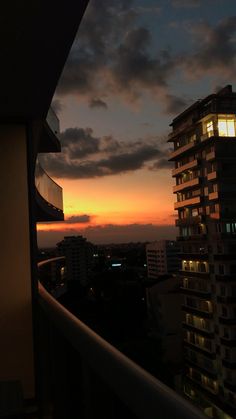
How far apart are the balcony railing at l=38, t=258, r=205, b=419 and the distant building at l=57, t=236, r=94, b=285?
99596mm

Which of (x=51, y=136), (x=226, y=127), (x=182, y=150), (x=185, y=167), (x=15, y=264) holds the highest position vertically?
(x=226, y=127)

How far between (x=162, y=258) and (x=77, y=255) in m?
23.3

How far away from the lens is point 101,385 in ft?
2.74

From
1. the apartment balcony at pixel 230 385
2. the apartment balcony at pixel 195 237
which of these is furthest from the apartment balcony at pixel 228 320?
the apartment balcony at pixel 195 237

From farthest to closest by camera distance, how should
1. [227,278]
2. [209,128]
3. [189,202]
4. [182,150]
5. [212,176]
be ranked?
[182,150], [189,202], [209,128], [212,176], [227,278]

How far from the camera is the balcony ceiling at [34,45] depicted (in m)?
1.33

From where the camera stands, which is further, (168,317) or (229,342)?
(168,317)

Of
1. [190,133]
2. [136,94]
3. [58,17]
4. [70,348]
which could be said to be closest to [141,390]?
[70,348]

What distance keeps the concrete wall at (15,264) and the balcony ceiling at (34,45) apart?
49cm

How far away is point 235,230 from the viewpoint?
21453 millimetres

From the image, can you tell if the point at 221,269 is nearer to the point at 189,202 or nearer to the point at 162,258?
the point at 189,202

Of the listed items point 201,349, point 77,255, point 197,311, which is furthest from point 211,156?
point 77,255

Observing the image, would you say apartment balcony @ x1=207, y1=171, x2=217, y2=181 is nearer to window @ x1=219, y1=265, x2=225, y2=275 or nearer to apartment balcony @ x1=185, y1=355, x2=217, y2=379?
window @ x1=219, y1=265, x2=225, y2=275

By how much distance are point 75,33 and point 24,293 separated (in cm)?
172
